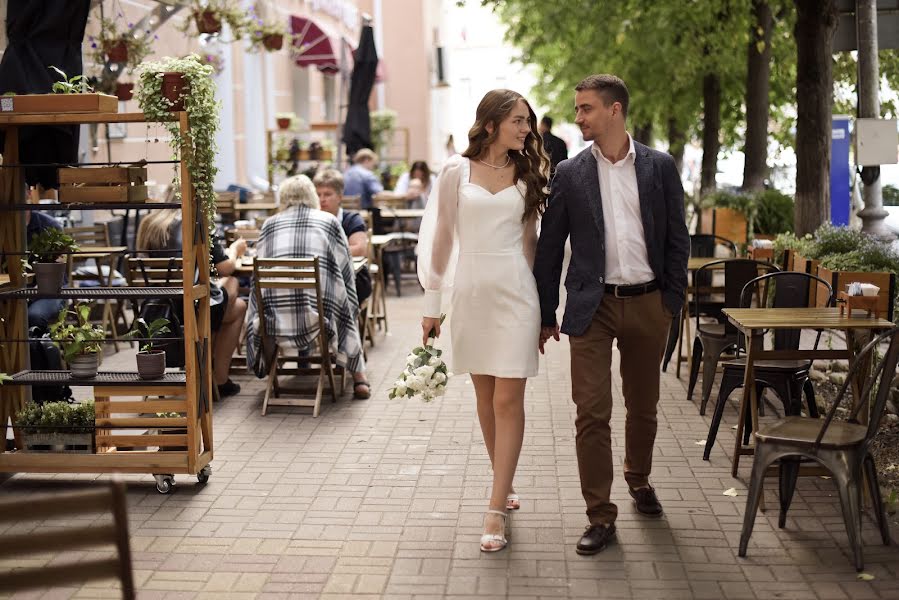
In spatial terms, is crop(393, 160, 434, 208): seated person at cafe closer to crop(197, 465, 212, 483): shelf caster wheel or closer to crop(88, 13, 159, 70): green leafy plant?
crop(88, 13, 159, 70): green leafy plant

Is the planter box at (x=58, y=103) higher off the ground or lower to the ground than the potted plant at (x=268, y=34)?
lower

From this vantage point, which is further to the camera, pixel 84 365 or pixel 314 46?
pixel 314 46

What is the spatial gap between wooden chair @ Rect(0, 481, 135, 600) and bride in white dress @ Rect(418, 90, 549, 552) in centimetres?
249

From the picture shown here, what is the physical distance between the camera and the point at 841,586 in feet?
15.4

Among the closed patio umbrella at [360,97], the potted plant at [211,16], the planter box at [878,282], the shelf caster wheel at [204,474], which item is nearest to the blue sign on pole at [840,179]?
the closed patio umbrella at [360,97]

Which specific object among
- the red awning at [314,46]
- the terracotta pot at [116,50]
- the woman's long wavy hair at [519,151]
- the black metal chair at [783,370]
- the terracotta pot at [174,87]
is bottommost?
the black metal chair at [783,370]

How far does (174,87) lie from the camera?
5.91 meters

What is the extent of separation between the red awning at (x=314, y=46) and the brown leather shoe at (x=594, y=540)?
652 inches

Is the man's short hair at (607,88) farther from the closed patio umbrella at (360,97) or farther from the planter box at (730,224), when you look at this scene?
the closed patio umbrella at (360,97)

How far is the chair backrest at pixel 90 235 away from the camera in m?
11.3

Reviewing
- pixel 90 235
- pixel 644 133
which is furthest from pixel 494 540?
pixel 644 133

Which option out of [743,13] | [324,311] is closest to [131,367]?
[324,311]

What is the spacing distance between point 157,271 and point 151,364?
5.57 feet

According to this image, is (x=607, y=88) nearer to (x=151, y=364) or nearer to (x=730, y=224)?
(x=151, y=364)
